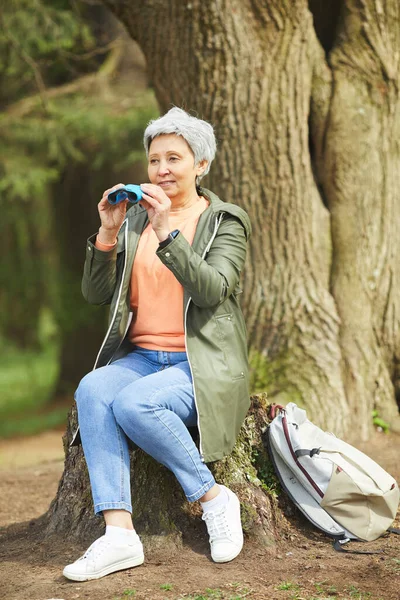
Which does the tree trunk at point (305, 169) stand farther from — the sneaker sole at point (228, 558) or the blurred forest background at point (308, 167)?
the sneaker sole at point (228, 558)

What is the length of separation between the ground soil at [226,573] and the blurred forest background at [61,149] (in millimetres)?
5117

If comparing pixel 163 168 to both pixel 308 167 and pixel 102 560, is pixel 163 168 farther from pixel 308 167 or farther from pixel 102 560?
pixel 308 167

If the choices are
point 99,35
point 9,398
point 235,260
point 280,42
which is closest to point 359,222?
point 280,42

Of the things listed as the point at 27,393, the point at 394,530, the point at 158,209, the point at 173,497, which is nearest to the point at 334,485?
the point at 394,530

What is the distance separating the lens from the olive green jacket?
327 cm

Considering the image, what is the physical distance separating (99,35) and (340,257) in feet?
21.0

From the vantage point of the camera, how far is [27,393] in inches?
567

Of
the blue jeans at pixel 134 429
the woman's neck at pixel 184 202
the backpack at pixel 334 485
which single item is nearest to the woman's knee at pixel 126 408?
the blue jeans at pixel 134 429

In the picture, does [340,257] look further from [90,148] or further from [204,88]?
[90,148]

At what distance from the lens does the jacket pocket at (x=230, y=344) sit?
3418 millimetres

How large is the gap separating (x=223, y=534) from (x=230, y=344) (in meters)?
0.80

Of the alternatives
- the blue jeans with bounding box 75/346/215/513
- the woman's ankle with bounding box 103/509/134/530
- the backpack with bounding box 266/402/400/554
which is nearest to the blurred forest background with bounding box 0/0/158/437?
the blue jeans with bounding box 75/346/215/513

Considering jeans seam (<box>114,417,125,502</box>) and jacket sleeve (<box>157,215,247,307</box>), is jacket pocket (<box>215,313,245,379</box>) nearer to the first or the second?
jacket sleeve (<box>157,215,247,307</box>)

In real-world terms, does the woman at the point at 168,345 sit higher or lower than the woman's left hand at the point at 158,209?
lower
